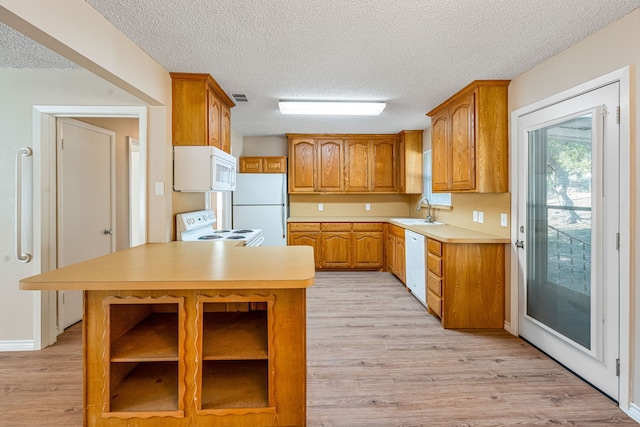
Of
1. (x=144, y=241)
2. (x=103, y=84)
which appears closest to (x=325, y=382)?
(x=144, y=241)

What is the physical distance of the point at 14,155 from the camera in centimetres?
255

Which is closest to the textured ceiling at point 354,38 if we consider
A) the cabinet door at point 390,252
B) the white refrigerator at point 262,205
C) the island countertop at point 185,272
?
the island countertop at point 185,272

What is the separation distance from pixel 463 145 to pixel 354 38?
1.66 metres

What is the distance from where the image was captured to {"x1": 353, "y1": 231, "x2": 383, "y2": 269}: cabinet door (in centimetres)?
509

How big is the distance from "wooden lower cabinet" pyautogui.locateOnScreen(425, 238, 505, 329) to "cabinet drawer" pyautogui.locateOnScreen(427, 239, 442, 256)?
0.24 ft

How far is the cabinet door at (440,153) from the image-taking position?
3.51 meters

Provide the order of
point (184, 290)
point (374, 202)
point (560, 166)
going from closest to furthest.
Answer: point (184, 290) < point (560, 166) < point (374, 202)

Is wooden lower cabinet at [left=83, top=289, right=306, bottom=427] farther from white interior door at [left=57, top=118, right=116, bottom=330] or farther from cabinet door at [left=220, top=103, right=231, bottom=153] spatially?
cabinet door at [left=220, top=103, right=231, bottom=153]

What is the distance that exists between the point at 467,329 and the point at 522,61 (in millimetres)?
2324

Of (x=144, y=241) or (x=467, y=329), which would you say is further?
(x=467, y=329)

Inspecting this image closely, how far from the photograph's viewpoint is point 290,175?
17.2 feet

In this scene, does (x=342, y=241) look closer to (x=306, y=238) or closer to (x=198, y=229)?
(x=306, y=238)

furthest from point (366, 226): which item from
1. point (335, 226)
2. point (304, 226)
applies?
point (304, 226)

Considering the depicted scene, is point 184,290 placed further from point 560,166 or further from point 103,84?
point 560,166
